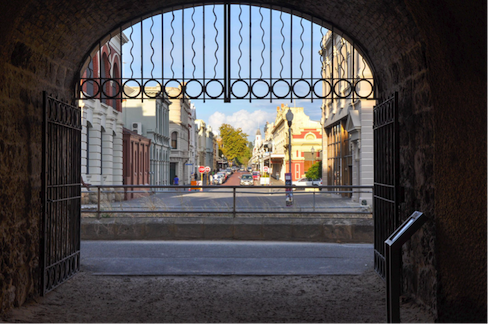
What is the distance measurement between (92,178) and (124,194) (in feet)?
39.3

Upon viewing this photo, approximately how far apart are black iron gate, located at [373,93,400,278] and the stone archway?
132 mm

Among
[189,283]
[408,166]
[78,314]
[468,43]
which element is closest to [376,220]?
[408,166]

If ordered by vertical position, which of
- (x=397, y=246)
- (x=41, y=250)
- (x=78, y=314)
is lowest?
(x=78, y=314)

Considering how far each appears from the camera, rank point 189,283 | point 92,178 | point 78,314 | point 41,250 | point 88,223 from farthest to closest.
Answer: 1. point 92,178
2. point 88,223
3. point 189,283
4. point 41,250
5. point 78,314

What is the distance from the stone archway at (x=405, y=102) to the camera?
15.1ft

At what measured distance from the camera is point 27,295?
19.9ft

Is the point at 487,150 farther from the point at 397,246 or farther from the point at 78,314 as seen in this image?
the point at 78,314

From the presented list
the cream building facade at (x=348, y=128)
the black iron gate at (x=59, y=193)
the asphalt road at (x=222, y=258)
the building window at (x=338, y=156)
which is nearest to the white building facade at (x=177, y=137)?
the cream building facade at (x=348, y=128)

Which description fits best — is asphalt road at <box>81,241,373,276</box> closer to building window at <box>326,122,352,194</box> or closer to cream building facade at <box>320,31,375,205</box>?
cream building facade at <box>320,31,375,205</box>

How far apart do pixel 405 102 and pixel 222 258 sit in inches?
178

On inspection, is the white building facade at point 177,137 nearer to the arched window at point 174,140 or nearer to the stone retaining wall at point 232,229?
the arched window at point 174,140

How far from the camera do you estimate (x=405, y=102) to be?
6238 mm

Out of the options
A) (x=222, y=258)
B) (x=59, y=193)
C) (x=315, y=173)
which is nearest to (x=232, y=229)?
(x=222, y=258)

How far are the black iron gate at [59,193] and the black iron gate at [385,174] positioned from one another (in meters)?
4.61
